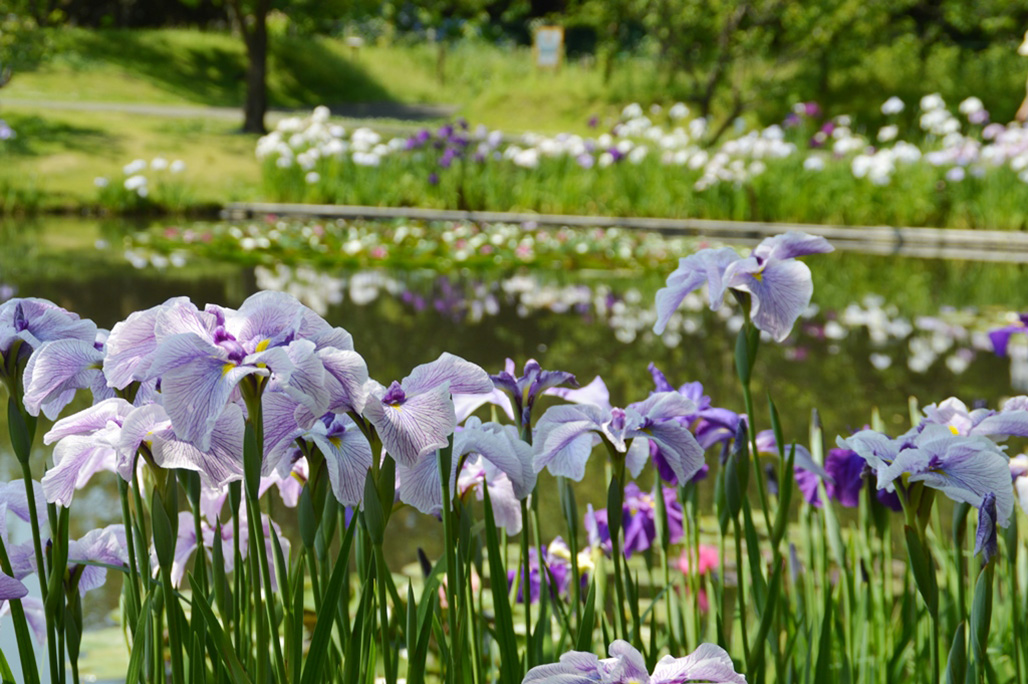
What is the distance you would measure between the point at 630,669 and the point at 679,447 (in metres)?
0.48

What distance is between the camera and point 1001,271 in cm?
827

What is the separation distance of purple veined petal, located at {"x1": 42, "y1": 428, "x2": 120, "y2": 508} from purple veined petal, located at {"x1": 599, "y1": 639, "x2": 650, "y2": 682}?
21.7 inches

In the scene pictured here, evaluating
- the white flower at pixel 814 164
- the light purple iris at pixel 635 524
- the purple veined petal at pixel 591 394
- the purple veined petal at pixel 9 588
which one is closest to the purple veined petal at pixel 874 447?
the purple veined petal at pixel 591 394

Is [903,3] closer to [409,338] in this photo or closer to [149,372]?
[409,338]

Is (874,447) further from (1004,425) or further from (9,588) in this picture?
(9,588)

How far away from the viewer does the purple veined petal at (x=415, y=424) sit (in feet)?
3.23

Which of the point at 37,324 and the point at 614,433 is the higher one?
the point at 37,324

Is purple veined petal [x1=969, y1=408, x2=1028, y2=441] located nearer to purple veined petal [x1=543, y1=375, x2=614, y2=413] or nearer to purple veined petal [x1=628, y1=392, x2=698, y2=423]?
purple veined petal [x1=628, y1=392, x2=698, y2=423]

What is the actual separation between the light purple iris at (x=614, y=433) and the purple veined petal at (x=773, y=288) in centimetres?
15

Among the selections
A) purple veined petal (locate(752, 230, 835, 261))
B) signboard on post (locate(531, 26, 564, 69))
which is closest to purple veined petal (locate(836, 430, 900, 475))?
purple veined petal (locate(752, 230, 835, 261))

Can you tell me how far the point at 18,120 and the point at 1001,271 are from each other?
39.3ft

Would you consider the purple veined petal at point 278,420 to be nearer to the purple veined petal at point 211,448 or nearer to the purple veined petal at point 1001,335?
the purple veined petal at point 211,448

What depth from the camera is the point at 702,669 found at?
85 cm

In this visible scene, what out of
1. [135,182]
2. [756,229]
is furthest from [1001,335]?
[135,182]
